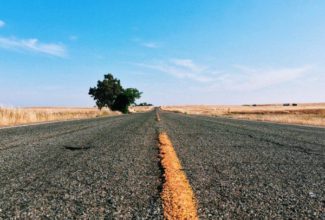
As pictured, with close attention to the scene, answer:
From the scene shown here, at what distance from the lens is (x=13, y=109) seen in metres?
18.2

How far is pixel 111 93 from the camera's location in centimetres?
6962

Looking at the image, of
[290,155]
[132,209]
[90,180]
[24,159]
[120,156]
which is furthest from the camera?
[290,155]

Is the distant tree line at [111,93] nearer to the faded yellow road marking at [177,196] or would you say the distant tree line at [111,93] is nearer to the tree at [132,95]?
the tree at [132,95]

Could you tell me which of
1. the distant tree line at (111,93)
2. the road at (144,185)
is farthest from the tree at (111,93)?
the road at (144,185)

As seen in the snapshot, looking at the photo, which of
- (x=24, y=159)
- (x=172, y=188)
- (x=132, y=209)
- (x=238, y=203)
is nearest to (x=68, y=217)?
(x=132, y=209)

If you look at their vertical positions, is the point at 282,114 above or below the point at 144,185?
below

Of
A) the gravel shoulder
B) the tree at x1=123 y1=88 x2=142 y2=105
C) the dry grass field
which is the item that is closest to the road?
Result: the gravel shoulder

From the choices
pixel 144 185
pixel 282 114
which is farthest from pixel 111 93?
pixel 144 185

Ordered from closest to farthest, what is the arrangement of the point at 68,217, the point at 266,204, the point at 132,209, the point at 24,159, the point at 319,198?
1. the point at 68,217
2. the point at 132,209
3. the point at 266,204
4. the point at 319,198
5. the point at 24,159

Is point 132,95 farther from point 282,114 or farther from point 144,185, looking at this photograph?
point 144,185

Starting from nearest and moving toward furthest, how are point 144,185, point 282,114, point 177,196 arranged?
1. point 177,196
2. point 144,185
3. point 282,114

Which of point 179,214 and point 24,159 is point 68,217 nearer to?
point 179,214

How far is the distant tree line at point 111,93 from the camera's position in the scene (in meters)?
65.1

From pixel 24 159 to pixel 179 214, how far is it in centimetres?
301
